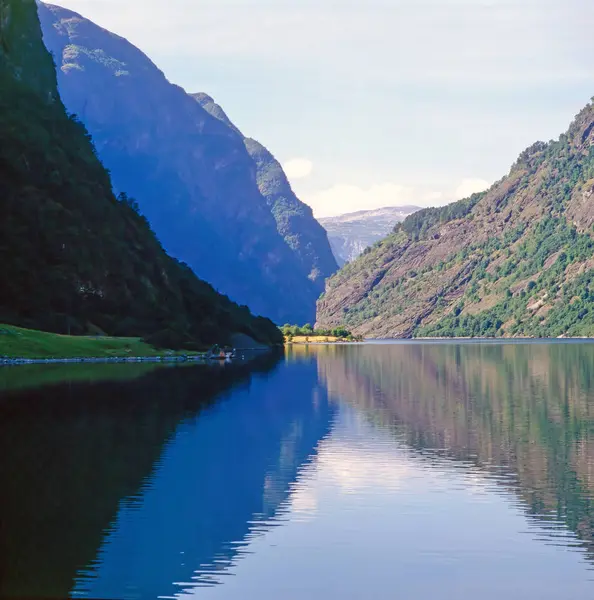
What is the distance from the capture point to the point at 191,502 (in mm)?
34438

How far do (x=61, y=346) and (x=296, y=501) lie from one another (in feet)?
366

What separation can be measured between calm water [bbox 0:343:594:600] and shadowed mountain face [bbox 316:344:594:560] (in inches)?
7.3

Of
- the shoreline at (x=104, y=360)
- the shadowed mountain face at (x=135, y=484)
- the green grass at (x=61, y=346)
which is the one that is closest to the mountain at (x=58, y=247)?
the green grass at (x=61, y=346)

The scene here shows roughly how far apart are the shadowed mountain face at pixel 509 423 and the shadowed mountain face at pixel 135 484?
6271 millimetres

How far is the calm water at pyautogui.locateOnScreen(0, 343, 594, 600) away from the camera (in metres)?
25.0

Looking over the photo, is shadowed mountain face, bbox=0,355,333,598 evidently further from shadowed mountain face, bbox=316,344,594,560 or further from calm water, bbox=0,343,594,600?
shadowed mountain face, bbox=316,344,594,560

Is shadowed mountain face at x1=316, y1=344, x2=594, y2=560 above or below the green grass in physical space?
below

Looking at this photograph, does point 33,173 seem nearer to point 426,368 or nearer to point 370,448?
point 426,368

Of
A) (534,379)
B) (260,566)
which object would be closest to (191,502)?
(260,566)

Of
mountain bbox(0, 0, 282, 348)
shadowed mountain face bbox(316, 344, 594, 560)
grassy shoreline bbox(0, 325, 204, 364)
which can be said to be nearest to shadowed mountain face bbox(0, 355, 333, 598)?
shadowed mountain face bbox(316, 344, 594, 560)

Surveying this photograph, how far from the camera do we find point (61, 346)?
142 m

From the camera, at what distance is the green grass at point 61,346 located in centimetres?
13300

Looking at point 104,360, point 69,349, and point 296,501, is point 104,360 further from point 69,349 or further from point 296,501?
point 296,501

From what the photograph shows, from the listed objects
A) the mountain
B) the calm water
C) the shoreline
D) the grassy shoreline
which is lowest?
the calm water
